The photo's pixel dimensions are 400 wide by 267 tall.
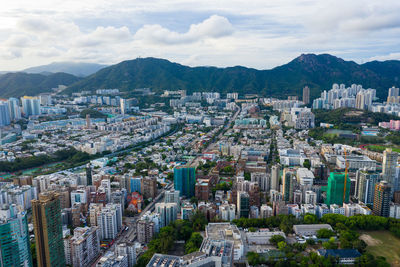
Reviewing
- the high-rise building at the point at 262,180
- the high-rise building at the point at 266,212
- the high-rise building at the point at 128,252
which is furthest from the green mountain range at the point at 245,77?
the high-rise building at the point at 128,252

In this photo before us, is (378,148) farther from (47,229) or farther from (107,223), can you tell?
(47,229)

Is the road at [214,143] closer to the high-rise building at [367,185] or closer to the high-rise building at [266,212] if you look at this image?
the high-rise building at [266,212]

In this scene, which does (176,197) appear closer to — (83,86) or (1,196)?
(1,196)

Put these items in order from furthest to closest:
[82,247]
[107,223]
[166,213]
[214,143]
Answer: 1. [214,143]
2. [166,213]
3. [107,223]
4. [82,247]

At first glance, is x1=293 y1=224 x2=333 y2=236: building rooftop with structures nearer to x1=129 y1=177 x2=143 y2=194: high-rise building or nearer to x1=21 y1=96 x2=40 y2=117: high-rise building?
x1=129 y1=177 x2=143 y2=194: high-rise building

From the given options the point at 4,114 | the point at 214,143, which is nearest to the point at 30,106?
the point at 4,114

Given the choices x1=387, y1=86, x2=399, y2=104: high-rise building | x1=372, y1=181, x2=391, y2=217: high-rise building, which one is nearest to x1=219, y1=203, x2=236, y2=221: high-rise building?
x1=372, y1=181, x2=391, y2=217: high-rise building
